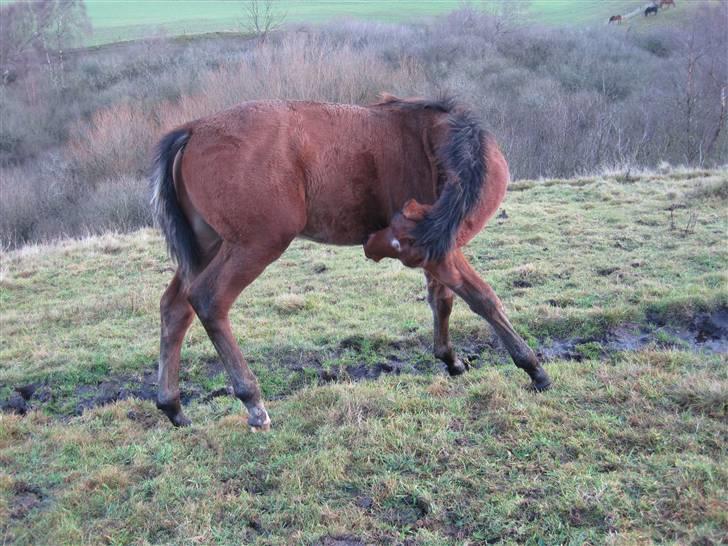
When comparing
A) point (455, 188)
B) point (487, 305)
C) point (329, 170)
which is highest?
point (329, 170)

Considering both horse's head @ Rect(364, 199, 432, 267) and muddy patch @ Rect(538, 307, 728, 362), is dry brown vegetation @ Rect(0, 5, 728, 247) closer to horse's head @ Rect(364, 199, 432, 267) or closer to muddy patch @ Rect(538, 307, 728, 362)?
muddy patch @ Rect(538, 307, 728, 362)

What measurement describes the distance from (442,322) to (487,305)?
0.75 metres

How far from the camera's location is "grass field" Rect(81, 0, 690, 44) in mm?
46031

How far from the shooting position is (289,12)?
170 feet

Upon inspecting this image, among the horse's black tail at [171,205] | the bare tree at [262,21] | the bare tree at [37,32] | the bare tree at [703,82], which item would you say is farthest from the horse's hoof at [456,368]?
the bare tree at [37,32]

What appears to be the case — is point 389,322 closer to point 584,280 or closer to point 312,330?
point 312,330

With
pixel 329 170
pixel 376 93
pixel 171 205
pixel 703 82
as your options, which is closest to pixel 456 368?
pixel 329 170

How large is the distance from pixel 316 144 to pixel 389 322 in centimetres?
252

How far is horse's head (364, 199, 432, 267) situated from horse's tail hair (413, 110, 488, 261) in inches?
1.7

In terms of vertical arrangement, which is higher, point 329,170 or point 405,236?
point 329,170

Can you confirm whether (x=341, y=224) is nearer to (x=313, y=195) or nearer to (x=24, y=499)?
(x=313, y=195)

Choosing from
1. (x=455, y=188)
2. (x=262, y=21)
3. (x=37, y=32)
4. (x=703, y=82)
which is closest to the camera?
(x=455, y=188)

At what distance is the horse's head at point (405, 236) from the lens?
12.9ft

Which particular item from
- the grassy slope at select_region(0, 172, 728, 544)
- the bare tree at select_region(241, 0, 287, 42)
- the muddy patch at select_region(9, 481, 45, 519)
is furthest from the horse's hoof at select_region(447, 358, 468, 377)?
the bare tree at select_region(241, 0, 287, 42)
